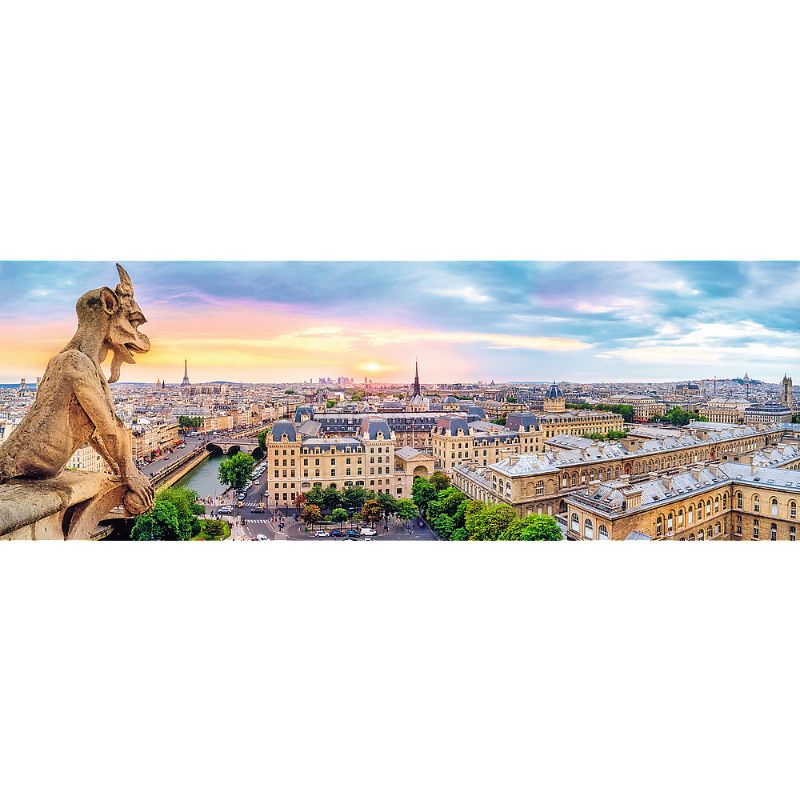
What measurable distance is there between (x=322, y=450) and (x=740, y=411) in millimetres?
3795

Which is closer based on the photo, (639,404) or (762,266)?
(762,266)

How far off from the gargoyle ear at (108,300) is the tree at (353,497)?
7.26 ft

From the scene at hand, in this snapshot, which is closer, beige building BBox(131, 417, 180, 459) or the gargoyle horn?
the gargoyle horn

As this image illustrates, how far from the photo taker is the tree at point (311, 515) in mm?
3832

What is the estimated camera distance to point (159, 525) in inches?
145

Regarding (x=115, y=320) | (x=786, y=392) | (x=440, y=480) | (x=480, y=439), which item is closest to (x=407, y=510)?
(x=440, y=480)

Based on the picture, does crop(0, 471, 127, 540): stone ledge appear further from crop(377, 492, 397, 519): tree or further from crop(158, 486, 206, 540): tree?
crop(377, 492, 397, 519): tree

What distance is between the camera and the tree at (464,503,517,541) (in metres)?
3.84

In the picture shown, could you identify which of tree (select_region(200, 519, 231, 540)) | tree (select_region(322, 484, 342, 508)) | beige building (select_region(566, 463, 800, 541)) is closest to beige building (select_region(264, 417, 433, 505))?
tree (select_region(322, 484, 342, 508))

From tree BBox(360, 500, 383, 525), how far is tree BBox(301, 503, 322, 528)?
14.1 inches

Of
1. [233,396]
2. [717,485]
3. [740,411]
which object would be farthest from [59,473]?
[740,411]

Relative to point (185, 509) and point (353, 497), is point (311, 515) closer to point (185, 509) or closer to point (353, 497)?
point (353, 497)

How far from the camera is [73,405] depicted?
7.92ft

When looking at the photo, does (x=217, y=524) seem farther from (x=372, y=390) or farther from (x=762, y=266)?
(x=762, y=266)
